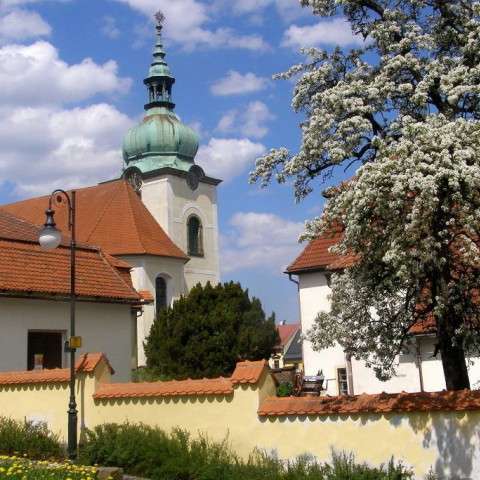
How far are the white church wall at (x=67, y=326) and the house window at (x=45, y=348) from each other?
208 millimetres

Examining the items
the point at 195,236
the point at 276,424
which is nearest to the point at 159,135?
the point at 195,236

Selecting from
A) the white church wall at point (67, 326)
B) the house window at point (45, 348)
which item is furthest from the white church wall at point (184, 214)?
the house window at point (45, 348)

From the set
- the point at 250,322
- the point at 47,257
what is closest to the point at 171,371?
the point at 250,322

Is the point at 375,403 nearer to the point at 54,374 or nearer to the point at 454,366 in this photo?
the point at 454,366

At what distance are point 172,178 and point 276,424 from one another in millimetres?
40684

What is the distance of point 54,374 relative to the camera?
13.3 m

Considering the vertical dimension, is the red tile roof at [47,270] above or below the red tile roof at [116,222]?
below

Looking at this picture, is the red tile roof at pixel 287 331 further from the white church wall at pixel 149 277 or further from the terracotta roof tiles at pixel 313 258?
the terracotta roof tiles at pixel 313 258

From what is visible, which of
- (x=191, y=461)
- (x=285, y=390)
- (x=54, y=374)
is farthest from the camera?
(x=285, y=390)

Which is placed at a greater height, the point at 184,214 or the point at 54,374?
the point at 184,214

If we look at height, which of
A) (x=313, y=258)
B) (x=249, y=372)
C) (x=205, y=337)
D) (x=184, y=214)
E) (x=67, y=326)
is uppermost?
(x=184, y=214)

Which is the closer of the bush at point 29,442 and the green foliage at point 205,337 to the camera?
the bush at point 29,442

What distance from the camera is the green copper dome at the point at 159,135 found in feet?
169

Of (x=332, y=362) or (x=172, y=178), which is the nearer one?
(x=332, y=362)
